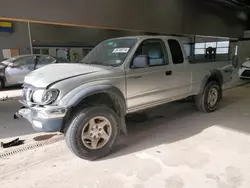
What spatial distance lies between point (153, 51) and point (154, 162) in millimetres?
1920

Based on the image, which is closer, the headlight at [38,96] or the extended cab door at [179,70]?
the headlight at [38,96]

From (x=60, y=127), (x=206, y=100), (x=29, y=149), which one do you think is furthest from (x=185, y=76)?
(x=29, y=149)

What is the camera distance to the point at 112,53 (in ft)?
11.3

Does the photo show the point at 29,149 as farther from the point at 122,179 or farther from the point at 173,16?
the point at 173,16

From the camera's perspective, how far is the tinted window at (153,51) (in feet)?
11.4

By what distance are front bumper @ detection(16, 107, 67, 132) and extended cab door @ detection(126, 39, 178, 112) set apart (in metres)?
1.08

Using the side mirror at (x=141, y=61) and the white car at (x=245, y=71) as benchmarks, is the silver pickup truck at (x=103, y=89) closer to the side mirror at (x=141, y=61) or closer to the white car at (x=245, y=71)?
the side mirror at (x=141, y=61)

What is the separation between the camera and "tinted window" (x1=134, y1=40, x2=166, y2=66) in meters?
3.48

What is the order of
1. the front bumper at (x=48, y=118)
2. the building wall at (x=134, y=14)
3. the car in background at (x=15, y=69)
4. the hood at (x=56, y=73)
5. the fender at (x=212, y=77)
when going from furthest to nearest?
the car in background at (x=15, y=69) → the building wall at (x=134, y=14) → the fender at (x=212, y=77) → the hood at (x=56, y=73) → the front bumper at (x=48, y=118)

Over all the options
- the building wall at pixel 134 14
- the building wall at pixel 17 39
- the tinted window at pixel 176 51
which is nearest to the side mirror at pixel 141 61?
the tinted window at pixel 176 51

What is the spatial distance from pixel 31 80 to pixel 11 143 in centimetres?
126

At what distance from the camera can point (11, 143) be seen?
3.33 meters

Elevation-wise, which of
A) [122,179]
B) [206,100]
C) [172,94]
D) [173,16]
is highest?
[173,16]

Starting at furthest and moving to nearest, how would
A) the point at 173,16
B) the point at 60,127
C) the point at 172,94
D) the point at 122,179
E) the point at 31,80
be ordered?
the point at 173,16 → the point at 172,94 → the point at 31,80 → the point at 60,127 → the point at 122,179
